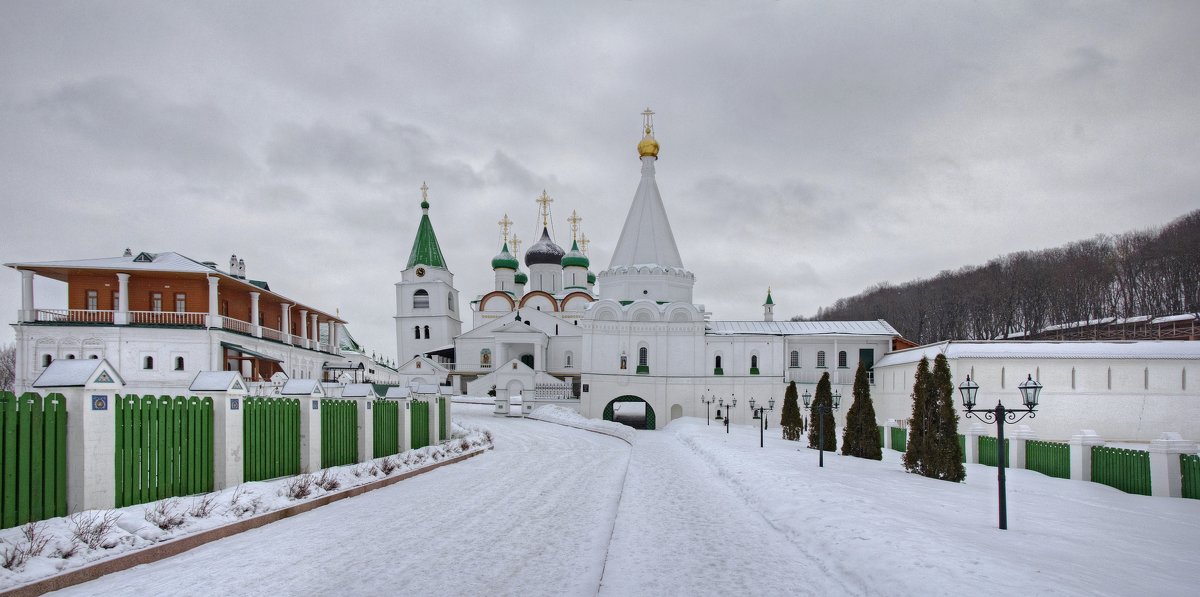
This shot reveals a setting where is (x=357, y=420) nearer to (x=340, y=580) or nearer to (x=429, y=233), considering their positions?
(x=340, y=580)

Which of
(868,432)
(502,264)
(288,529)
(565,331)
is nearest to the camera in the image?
(288,529)

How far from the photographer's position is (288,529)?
827 cm

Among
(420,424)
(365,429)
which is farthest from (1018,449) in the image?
(365,429)

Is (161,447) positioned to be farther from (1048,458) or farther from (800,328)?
(800,328)

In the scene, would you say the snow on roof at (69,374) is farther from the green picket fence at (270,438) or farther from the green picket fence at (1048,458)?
the green picket fence at (1048,458)

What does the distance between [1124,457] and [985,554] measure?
36.6 feet

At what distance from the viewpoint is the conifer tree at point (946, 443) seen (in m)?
14.4

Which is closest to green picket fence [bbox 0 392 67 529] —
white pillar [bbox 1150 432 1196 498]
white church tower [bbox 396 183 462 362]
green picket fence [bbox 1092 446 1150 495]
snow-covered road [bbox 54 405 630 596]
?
snow-covered road [bbox 54 405 630 596]

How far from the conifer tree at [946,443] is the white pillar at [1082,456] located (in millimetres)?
3427

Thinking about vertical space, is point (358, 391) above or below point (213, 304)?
below

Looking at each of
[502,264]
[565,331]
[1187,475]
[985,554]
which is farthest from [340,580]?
[502,264]

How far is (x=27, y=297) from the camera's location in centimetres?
2633

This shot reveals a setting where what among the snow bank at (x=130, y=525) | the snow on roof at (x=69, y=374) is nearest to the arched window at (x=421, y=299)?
the snow bank at (x=130, y=525)

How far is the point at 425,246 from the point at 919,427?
45387 mm
